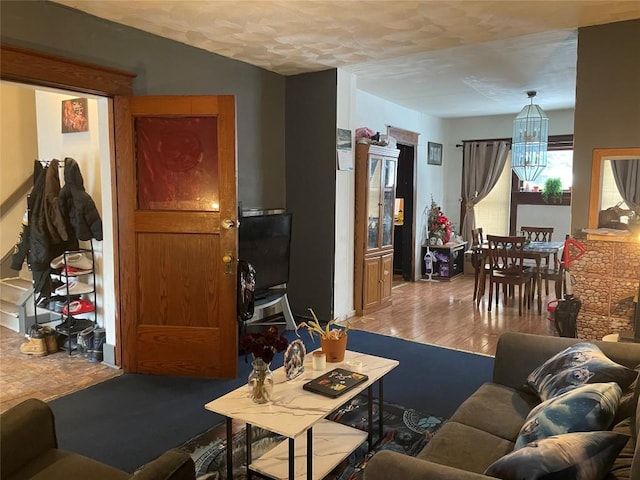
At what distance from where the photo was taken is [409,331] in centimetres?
470

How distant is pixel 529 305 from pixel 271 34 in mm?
4130

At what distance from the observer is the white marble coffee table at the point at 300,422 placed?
197cm

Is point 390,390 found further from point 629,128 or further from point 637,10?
point 637,10

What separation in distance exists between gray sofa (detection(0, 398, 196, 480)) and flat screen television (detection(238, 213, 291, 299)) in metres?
2.37

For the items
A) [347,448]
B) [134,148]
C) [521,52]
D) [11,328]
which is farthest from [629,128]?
[11,328]

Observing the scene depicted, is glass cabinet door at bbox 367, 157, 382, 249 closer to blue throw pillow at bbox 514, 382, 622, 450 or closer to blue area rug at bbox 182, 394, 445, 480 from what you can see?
blue area rug at bbox 182, 394, 445, 480

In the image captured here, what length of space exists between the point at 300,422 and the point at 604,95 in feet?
10.4

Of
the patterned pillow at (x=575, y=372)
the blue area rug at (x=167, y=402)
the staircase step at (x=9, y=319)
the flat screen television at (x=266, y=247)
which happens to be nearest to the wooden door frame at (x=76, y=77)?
the blue area rug at (x=167, y=402)

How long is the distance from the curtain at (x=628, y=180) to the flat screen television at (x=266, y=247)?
8.73ft

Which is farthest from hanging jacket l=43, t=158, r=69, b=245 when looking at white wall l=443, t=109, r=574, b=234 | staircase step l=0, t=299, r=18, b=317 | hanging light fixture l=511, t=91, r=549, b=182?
white wall l=443, t=109, r=574, b=234

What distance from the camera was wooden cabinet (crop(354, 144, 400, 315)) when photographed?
5.15 meters

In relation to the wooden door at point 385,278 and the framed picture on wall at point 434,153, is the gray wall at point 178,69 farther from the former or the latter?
the framed picture on wall at point 434,153

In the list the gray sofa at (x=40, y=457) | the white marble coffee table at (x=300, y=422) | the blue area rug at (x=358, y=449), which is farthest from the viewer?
the blue area rug at (x=358, y=449)

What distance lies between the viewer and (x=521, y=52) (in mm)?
4238
